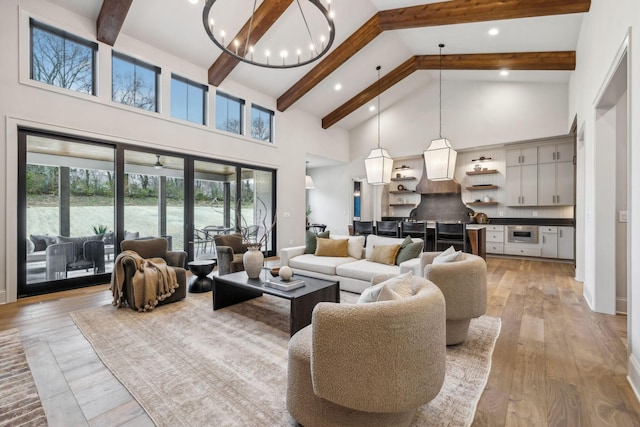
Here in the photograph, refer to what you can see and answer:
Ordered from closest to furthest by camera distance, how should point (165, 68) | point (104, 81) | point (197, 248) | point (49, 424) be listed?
point (49, 424)
point (104, 81)
point (165, 68)
point (197, 248)

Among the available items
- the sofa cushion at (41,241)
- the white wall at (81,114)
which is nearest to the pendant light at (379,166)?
the white wall at (81,114)

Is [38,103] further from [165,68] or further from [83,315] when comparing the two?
[83,315]

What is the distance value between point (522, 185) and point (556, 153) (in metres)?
0.94

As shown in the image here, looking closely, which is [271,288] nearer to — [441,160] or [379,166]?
[379,166]

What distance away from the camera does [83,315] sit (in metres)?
3.12

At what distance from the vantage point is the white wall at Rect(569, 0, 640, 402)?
6.38 feet

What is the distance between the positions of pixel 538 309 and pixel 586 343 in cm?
89

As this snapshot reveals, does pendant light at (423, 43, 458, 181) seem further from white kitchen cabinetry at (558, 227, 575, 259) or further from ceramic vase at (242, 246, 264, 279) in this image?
ceramic vase at (242, 246, 264, 279)

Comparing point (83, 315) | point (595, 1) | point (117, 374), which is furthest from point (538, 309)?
point (83, 315)

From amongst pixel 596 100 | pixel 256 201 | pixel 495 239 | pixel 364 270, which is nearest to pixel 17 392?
pixel 364 270

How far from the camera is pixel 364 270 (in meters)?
3.72

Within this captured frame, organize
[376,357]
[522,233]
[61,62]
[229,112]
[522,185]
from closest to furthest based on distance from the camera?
[376,357], [61,62], [229,112], [522,233], [522,185]

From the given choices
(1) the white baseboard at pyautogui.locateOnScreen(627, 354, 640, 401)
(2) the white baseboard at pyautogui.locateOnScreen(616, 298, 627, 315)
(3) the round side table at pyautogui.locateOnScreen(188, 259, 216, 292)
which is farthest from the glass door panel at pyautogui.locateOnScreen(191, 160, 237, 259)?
(2) the white baseboard at pyautogui.locateOnScreen(616, 298, 627, 315)

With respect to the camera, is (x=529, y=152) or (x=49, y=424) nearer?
(x=49, y=424)
